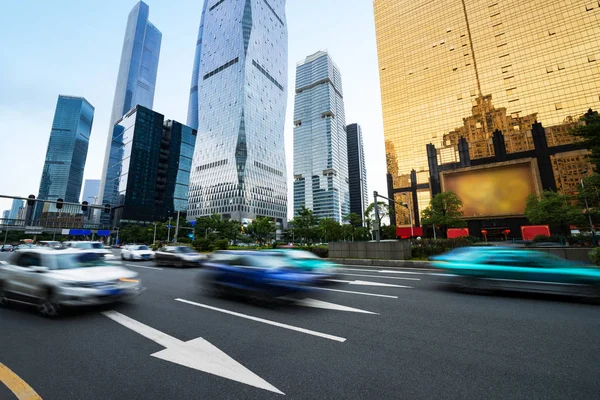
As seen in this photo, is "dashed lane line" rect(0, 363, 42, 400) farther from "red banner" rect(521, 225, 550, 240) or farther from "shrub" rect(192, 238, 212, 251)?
"red banner" rect(521, 225, 550, 240)

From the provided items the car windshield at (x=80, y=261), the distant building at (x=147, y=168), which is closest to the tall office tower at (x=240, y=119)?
the distant building at (x=147, y=168)

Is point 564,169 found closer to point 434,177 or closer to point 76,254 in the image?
point 434,177

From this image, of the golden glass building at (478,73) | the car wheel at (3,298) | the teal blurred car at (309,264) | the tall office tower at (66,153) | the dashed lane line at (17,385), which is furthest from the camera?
the tall office tower at (66,153)

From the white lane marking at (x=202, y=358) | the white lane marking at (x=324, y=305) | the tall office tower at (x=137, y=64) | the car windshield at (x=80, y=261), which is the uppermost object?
the tall office tower at (x=137, y=64)

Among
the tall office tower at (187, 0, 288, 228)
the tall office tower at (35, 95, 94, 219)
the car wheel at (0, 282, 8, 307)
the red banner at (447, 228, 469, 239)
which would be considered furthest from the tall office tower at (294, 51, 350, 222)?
the car wheel at (0, 282, 8, 307)

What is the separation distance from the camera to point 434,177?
55.9 m

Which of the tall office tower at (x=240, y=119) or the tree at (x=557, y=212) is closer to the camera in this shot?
the tree at (x=557, y=212)

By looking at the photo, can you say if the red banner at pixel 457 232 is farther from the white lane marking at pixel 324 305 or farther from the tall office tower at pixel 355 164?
the tall office tower at pixel 355 164

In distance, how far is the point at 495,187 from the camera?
48219 millimetres

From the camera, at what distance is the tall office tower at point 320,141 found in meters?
165

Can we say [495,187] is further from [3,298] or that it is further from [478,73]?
[3,298]

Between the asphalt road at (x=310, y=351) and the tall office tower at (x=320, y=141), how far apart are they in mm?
154865

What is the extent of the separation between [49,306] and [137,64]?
755 feet

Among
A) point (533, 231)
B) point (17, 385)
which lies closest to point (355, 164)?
point (533, 231)
